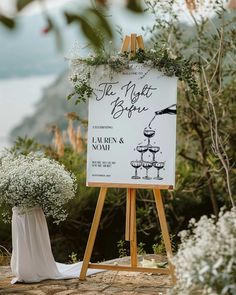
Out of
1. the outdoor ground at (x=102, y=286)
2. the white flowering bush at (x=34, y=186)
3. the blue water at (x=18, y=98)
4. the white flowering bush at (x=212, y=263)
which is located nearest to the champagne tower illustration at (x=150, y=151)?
the white flowering bush at (x=34, y=186)

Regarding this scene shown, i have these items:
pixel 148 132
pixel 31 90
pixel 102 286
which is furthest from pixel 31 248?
pixel 31 90

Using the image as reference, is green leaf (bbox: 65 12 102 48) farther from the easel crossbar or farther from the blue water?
the blue water

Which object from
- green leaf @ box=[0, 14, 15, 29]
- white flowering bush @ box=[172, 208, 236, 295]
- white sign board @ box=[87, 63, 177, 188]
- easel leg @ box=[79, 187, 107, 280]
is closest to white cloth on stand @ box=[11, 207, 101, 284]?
easel leg @ box=[79, 187, 107, 280]

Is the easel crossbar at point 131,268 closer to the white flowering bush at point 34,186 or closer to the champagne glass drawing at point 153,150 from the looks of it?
the white flowering bush at point 34,186

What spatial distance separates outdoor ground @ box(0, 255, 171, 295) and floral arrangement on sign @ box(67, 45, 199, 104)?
4.29ft

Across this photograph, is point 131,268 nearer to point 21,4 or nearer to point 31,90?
point 21,4

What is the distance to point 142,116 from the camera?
4.69 metres

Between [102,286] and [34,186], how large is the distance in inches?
33.1

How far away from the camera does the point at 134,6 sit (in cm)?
92

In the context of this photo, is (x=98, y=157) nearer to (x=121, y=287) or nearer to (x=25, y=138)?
(x=121, y=287)

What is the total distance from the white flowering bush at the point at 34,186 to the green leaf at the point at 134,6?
3.80 m

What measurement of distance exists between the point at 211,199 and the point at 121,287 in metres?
3.09

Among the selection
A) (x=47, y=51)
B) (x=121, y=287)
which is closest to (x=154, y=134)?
(x=121, y=287)

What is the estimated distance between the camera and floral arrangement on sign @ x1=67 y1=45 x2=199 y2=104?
4676mm
